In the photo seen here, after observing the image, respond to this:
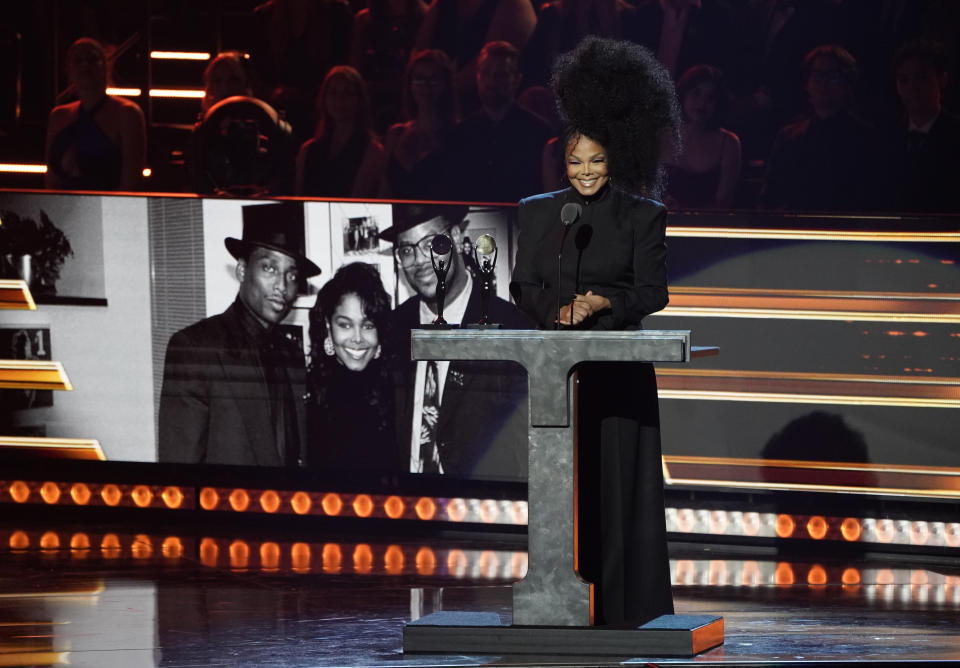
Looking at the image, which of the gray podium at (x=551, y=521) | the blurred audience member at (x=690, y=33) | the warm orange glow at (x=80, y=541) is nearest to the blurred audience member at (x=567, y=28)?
the blurred audience member at (x=690, y=33)

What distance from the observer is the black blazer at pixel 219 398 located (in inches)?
234

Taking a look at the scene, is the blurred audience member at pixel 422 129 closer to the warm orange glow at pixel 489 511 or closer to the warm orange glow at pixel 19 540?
the warm orange glow at pixel 489 511

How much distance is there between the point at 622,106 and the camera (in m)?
3.48

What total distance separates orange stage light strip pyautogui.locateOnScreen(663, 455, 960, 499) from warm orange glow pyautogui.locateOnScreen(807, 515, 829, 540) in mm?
116

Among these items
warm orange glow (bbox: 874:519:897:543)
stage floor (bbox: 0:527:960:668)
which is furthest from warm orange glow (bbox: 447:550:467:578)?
warm orange glow (bbox: 874:519:897:543)

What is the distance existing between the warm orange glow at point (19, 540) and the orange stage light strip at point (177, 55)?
2082 mm

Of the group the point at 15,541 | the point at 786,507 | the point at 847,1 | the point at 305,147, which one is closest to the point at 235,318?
the point at 305,147

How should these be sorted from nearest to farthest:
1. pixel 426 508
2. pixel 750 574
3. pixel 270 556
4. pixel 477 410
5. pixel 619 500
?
pixel 619 500 → pixel 750 574 → pixel 270 556 → pixel 477 410 → pixel 426 508

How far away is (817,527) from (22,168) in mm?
3642

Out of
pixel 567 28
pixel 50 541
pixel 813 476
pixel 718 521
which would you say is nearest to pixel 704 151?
pixel 567 28

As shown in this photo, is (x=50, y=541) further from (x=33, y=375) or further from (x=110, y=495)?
(x=33, y=375)

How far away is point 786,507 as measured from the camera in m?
5.60

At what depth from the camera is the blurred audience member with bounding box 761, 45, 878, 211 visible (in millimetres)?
Answer: 5520

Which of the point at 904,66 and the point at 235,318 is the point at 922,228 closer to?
the point at 904,66
